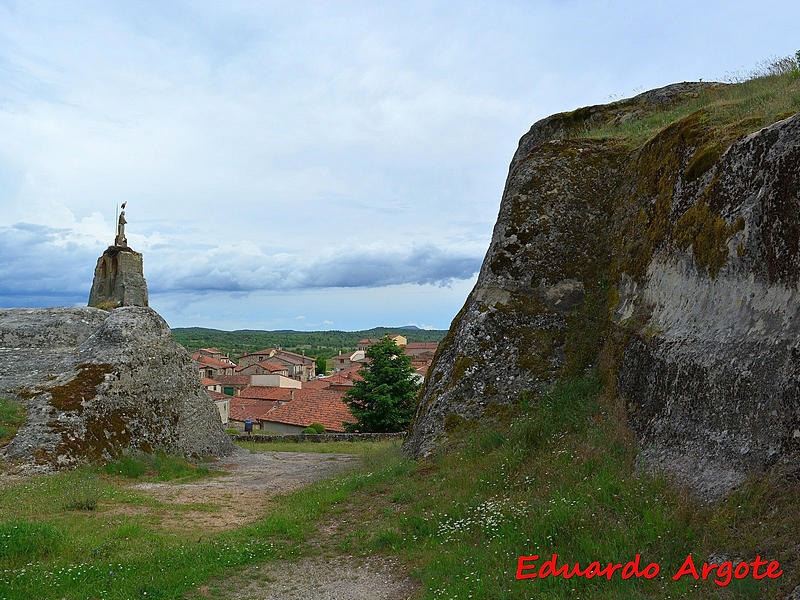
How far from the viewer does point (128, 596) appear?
5.66 m

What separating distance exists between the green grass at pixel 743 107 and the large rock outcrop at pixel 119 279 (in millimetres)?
23342

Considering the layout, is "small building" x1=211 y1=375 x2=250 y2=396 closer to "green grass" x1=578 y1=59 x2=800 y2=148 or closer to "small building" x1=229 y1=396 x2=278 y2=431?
"small building" x1=229 y1=396 x2=278 y2=431

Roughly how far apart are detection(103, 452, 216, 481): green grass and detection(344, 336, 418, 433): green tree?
649 inches

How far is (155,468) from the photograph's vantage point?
14.2m

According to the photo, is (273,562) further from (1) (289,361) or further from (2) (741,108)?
(1) (289,361)

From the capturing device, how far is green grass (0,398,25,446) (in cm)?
1347

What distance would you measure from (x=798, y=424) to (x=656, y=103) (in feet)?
39.8

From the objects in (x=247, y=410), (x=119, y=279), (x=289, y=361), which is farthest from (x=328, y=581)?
(x=289, y=361)

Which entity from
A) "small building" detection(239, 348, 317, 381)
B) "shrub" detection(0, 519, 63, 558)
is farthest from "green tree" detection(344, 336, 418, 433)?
"small building" detection(239, 348, 317, 381)

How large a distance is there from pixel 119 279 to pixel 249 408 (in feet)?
82.5

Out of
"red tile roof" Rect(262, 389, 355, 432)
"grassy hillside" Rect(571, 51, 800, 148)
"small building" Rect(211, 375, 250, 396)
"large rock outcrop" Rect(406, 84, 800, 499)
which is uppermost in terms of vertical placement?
"grassy hillside" Rect(571, 51, 800, 148)

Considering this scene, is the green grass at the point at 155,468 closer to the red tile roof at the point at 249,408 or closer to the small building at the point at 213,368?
the red tile roof at the point at 249,408

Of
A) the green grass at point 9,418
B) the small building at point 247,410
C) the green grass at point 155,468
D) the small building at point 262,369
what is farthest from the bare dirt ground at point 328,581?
the small building at point 262,369

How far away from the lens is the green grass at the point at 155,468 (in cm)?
1358
